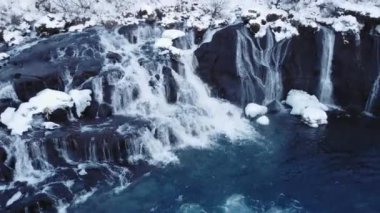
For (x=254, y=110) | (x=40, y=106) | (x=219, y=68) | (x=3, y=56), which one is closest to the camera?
(x=40, y=106)

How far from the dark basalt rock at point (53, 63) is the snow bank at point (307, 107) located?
8319mm

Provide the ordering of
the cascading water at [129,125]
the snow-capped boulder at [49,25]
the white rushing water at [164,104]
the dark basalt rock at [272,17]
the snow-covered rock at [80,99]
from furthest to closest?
the snow-capped boulder at [49,25]
the dark basalt rock at [272,17]
the snow-covered rock at [80,99]
the white rushing water at [164,104]
the cascading water at [129,125]

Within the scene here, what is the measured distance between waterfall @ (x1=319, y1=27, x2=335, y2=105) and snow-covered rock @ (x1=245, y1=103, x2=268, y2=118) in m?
2.87

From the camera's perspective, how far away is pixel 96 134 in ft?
54.6

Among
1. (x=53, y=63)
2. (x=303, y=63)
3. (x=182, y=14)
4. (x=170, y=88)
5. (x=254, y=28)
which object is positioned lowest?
(x=170, y=88)

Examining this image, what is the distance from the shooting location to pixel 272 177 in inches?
637

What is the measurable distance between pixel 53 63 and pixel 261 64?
892 centimetres

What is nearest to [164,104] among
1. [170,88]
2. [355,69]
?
[170,88]

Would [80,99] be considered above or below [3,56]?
below

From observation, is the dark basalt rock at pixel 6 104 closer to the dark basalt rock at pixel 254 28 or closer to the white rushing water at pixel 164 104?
the white rushing water at pixel 164 104

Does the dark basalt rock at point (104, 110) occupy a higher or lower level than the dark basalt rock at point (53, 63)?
lower

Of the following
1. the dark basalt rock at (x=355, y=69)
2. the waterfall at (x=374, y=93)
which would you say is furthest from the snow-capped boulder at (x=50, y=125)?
the waterfall at (x=374, y=93)

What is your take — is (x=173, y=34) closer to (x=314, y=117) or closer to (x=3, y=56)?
(x=314, y=117)

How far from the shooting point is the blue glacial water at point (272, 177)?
1484 centimetres
